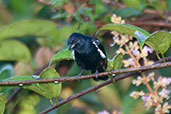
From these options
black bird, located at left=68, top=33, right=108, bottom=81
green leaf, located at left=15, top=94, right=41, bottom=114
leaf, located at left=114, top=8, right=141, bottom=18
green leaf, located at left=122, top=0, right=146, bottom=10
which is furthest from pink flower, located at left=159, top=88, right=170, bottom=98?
green leaf, located at left=15, top=94, right=41, bottom=114

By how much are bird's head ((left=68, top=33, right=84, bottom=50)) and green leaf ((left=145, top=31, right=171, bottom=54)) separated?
2.84 feet

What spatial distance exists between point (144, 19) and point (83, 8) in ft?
1.98

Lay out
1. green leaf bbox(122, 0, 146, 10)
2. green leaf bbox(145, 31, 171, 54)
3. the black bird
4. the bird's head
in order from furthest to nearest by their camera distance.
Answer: green leaf bbox(122, 0, 146, 10) < the black bird < the bird's head < green leaf bbox(145, 31, 171, 54)

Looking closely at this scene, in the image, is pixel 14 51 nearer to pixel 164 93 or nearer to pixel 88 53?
pixel 88 53

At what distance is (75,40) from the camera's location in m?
2.87

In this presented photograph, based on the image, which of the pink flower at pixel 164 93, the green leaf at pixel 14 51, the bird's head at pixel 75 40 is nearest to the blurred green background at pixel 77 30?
the green leaf at pixel 14 51

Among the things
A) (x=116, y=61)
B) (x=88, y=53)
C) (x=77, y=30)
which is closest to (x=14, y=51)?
(x=77, y=30)

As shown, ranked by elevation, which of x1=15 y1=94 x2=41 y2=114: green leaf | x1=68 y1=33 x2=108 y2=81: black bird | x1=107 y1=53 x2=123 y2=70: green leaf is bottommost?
x1=15 y1=94 x2=41 y2=114: green leaf

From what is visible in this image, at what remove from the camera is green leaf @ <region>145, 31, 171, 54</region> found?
1.99m

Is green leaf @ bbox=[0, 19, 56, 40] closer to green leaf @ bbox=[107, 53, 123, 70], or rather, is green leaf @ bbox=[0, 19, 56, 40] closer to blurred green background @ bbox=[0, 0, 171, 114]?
blurred green background @ bbox=[0, 0, 171, 114]

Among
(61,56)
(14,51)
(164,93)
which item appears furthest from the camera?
(14,51)

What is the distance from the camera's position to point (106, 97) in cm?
396

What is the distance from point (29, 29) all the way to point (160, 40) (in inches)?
67.4

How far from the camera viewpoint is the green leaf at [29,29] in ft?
10.9
